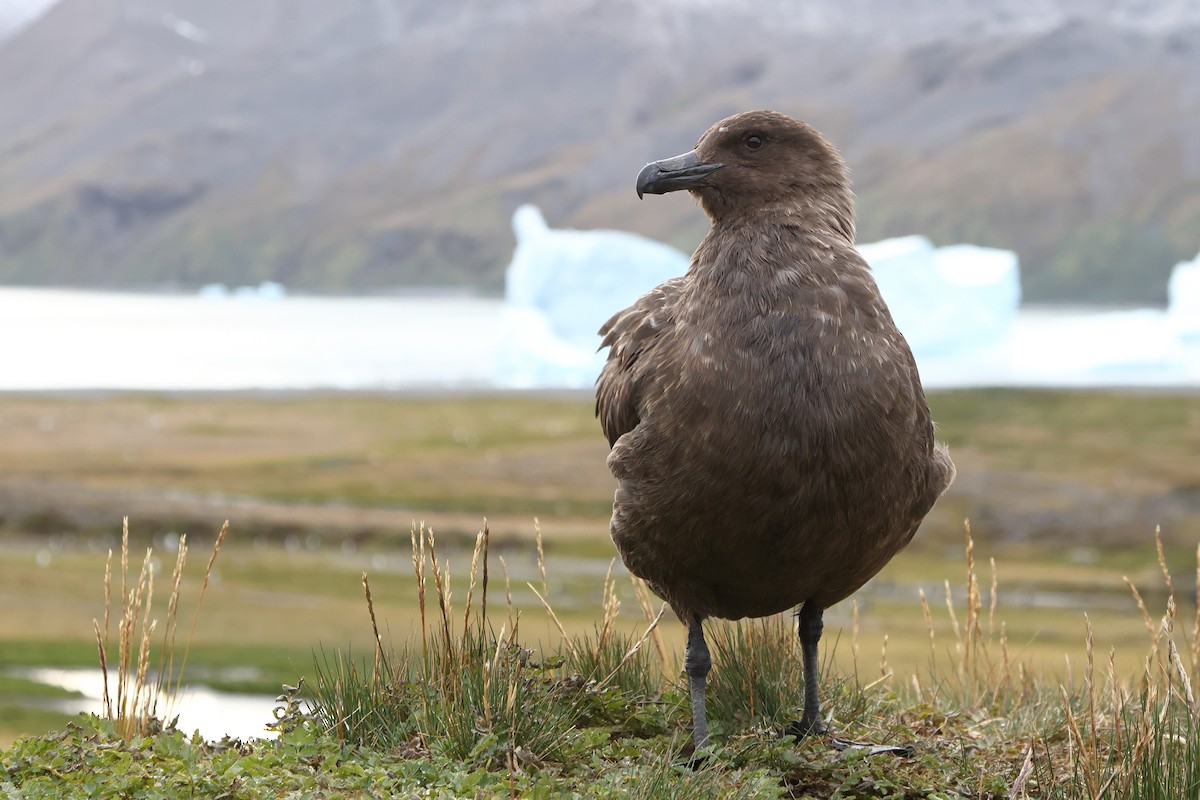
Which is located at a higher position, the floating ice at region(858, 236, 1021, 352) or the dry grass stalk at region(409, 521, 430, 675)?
the floating ice at region(858, 236, 1021, 352)

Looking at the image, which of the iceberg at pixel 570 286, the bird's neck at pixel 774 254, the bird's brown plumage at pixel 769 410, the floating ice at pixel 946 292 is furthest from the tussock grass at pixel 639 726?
the floating ice at pixel 946 292

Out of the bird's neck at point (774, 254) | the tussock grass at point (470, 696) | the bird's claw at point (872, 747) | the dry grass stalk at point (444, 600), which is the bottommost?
the bird's claw at point (872, 747)

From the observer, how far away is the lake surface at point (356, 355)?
62438 mm

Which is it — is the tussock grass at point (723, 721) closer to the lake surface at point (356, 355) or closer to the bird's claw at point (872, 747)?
the bird's claw at point (872, 747)

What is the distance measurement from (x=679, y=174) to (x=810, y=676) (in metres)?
2.29

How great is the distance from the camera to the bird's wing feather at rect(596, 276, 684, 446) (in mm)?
5594

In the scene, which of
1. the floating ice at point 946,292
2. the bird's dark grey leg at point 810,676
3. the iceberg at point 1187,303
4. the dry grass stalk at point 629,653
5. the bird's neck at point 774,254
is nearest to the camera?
the bird's neck at point 774,254

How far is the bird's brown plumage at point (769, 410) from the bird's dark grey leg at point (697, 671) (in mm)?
95

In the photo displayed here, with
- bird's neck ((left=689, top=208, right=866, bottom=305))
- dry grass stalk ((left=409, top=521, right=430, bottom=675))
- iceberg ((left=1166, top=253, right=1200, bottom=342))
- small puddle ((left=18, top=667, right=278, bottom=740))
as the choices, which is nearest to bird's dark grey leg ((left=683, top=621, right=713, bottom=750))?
dry grass stalk ((left=409, top=521, right=430, bottom=675))

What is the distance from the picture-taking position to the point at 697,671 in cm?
557

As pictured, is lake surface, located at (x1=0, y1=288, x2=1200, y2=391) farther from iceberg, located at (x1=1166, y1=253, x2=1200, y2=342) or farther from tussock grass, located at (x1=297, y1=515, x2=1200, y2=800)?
tussock grass, located at (x1=297, y1=515, x2=1200, y2=800)

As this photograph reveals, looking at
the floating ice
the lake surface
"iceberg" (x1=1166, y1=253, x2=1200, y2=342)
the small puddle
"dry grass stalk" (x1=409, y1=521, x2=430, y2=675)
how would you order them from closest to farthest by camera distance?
"dry grass stalk" (x1=409, y1=521, x2=430, y2=675) → the small puddle → the floating ice → "iceberg" (x1=1166, y1=253, x2=1200, y2=342) → the lake surface

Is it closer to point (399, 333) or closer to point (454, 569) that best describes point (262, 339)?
point (399, 333)

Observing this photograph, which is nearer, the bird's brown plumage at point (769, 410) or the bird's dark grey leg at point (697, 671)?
the bird's brown plumage at point (769, 410)
